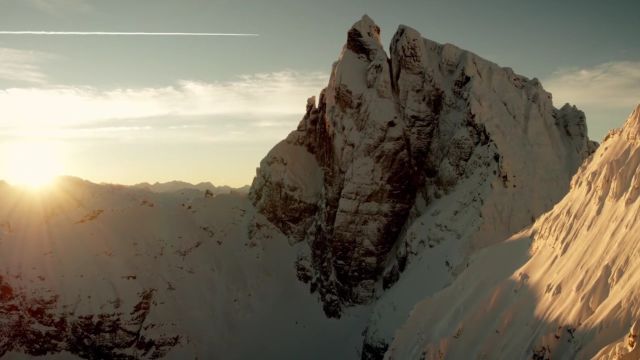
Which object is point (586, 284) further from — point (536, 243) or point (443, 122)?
point (443, 122)

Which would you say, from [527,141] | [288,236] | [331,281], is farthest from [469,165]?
[288,236]

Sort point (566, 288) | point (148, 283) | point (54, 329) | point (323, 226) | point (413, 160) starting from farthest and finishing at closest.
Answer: point (323, 226) → point (148, 283) → point (413, 160) → point (54, 329) → point (566, 288)

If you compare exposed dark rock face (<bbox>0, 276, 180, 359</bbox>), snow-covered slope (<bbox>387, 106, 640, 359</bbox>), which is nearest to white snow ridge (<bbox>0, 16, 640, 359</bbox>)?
exposed dark rock face (<bbox>0, 276, 180, 359</bbox>)

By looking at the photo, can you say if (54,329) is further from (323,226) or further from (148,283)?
(323,226)

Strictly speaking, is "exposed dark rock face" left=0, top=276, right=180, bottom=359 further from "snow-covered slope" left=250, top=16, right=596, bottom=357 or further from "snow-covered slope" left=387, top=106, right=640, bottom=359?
"snow-covered slope" left=387, top=106, right=640, bottom=359

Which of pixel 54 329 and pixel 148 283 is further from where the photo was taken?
pixel 148 283

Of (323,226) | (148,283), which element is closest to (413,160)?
(323,226)
